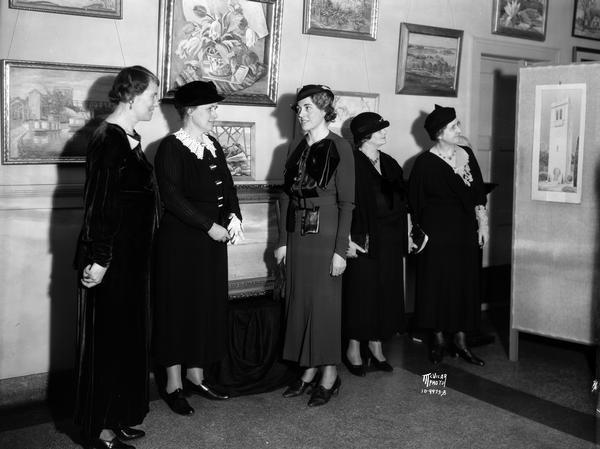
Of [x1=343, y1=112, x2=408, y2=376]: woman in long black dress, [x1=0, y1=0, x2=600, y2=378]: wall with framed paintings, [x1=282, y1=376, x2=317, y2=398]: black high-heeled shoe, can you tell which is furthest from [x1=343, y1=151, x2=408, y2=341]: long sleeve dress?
[x1=0, y1=0, x2=600, y2=378]: wall with framed paintings

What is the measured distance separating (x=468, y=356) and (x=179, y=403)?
232cm

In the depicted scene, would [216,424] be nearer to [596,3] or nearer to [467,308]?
[467,308]

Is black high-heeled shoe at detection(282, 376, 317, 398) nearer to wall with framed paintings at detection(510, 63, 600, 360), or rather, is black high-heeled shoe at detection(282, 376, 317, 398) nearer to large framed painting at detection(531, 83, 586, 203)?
wall with framed paintings at detection(510, 63, 600, 360)

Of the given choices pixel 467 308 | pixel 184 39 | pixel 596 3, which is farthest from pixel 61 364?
pixel 596 3

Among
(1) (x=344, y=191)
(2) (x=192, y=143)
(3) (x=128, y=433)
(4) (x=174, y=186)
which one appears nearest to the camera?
(3) (x=128, y=433)

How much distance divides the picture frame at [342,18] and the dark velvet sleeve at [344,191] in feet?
5.17

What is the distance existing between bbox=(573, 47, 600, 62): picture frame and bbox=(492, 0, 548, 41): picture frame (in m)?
0.53

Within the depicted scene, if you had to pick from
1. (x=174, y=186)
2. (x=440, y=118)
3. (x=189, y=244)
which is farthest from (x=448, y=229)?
(x=174, y=186)

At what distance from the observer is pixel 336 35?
6012 millimetres

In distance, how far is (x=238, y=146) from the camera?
18.2 ft

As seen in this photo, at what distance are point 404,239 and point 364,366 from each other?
1036 millimetres

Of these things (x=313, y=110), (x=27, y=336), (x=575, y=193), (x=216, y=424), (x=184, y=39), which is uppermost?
(x=184, y=39)

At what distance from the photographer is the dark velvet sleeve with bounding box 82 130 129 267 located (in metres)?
3.64

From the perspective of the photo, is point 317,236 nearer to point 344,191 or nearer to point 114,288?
point 344,191
